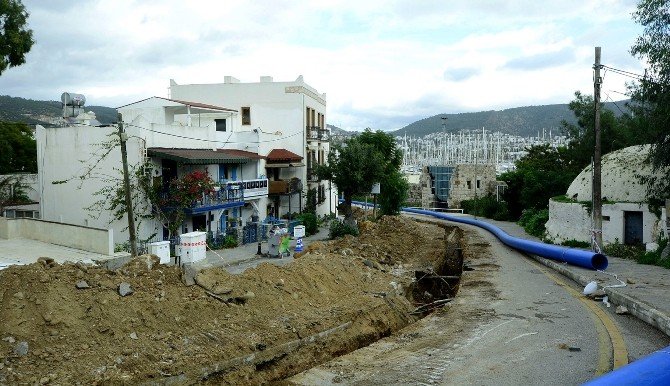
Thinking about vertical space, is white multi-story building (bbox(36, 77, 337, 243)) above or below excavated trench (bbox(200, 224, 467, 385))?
above

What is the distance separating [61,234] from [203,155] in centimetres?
874

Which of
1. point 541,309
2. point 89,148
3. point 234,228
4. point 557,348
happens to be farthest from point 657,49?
point 89,148

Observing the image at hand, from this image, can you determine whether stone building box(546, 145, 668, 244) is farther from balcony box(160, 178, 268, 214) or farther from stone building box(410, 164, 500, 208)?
stone building box(410, 164, 500, 208)

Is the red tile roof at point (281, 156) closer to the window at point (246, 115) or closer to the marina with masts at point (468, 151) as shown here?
the window at point (246, 115)

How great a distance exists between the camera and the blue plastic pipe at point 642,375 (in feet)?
25.2

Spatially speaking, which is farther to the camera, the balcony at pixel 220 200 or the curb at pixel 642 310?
the balcony at pixel 220 200

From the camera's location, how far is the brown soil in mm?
10844

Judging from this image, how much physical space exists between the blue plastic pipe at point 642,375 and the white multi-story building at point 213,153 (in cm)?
2313

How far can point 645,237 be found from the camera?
24359mm

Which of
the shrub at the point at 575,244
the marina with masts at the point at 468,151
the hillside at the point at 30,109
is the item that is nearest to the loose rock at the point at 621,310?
the shrub at the point at 575,244

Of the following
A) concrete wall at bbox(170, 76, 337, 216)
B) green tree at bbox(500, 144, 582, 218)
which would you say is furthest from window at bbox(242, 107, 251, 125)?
green tree at bbox(500, 144, 582, 218)

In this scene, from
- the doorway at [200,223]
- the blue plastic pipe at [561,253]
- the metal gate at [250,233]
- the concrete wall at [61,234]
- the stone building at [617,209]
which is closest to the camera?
the blue plastic pipe at [561,253]

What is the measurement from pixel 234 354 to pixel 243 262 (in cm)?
1494

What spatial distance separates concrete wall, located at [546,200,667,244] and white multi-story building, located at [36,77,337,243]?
17.3 m
